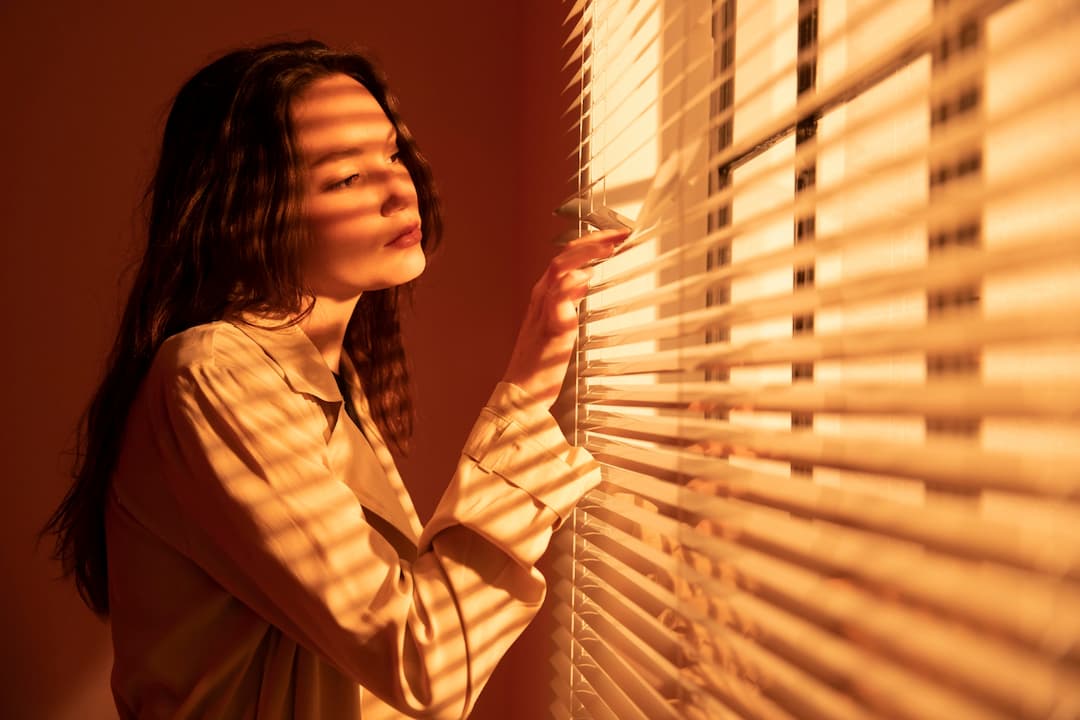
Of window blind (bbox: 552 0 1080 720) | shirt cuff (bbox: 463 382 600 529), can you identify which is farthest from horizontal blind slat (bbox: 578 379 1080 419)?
shirt cuff (bbox: 463 382 600 529)

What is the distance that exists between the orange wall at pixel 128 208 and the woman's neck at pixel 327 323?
0.64 m

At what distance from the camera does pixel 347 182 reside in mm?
1089

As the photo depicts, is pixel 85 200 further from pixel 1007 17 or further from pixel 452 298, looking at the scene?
pixel 1007 17

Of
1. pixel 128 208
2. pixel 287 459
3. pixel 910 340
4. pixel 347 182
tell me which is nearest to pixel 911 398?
pixel 910 340

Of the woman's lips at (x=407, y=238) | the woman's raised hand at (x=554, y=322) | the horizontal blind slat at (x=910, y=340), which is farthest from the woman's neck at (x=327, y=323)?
the horizontal blind slat at (x=910, y=340)

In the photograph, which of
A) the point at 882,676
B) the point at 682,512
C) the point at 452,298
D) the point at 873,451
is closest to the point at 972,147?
the point at 873,451

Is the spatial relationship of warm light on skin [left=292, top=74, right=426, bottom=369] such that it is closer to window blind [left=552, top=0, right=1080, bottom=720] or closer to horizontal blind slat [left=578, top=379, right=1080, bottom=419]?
window blind [left=552, top=0, right=1080, bottom=720]

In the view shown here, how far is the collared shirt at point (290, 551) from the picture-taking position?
0.80 meters

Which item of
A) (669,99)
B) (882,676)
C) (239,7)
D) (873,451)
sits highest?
(239,7)

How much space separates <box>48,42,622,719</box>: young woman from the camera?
0.81 m

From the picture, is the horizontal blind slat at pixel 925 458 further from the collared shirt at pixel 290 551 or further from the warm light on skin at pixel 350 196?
the warm light on skin at pixel 350 196

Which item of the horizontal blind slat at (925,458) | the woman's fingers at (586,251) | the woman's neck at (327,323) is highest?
the woman's fingers at (586,251)

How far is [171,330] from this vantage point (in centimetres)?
106

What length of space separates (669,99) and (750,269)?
0.56 m
